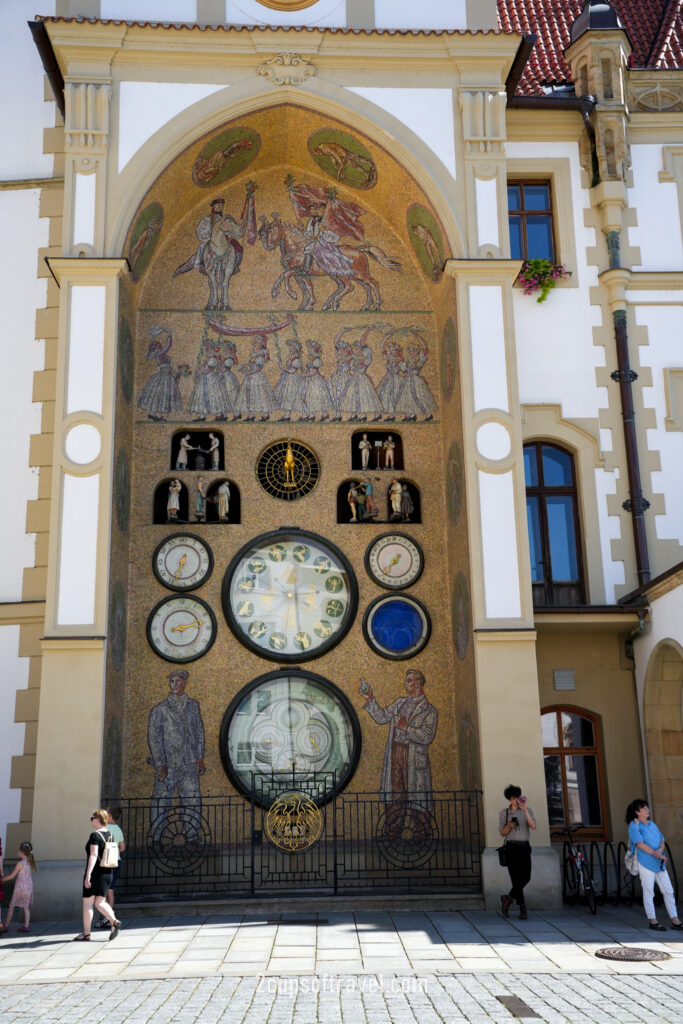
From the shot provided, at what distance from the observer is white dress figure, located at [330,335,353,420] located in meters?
16.0

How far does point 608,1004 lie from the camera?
764 cm

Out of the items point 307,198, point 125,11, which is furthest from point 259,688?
point 125,11

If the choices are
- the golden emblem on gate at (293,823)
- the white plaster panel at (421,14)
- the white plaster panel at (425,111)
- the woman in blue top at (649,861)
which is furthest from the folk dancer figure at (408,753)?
the white plaster panel at (421,14)

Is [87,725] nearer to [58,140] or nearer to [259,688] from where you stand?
[259,688]

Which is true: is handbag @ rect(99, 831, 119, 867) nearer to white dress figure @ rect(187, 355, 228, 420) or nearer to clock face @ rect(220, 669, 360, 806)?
clock face @ rect(220, 669, 360, 806)

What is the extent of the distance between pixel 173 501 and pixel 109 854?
5768mm

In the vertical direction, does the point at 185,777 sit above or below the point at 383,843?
above

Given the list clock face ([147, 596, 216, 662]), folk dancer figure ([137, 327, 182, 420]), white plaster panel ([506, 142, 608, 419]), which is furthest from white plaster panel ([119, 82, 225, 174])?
clock face ([147, 596, 216, 662])

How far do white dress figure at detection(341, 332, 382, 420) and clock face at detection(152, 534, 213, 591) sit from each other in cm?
296

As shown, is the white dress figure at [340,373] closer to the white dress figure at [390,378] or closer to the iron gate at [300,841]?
the white dress figure at [390,378]

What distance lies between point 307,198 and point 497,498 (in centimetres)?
602

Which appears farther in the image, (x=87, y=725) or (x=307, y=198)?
(x=307, y=198)

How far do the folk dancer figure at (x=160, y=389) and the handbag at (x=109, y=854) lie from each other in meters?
6.81

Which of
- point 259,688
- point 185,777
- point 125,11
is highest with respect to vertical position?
point 125,11
